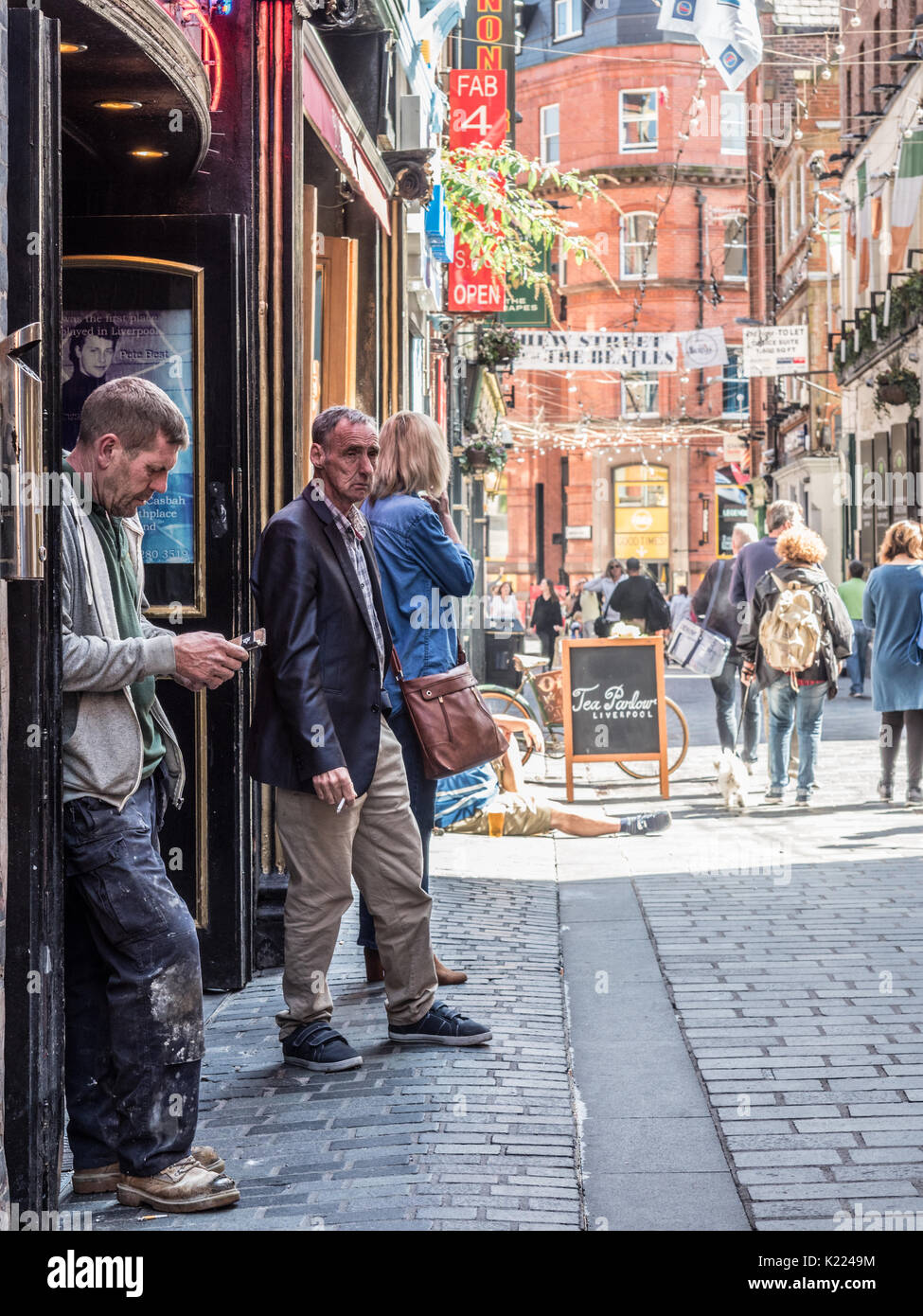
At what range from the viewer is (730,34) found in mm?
15578

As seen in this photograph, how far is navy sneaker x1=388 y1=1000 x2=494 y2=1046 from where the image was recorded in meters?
5.43

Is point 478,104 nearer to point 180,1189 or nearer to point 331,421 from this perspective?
point 331,421

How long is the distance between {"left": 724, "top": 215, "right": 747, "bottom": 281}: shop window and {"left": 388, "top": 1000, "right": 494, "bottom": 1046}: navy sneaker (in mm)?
51784

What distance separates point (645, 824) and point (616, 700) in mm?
1793

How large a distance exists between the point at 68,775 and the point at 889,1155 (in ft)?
7.33

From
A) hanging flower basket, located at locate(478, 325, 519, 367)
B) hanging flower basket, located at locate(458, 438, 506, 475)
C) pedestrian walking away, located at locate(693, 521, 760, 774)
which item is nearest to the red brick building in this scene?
hanging flower basket, located at locate(458, 438, 506, 475)

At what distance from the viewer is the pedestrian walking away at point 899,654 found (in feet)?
36.9

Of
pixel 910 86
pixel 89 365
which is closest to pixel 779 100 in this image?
pixel 910 86

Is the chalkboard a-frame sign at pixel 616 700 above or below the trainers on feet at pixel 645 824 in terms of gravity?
above

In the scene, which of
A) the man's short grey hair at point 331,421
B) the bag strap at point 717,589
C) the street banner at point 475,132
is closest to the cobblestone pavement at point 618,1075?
the man's short grey hair at point 331,421

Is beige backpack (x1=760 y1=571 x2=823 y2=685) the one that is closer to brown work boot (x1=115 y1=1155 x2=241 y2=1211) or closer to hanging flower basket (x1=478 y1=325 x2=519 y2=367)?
brown work boot (x1=115 y1=1155 x2=241 y2=1211)

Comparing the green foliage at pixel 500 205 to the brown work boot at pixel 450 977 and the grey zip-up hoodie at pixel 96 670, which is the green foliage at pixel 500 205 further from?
the grey zip-up hoodie at pixel 96 670

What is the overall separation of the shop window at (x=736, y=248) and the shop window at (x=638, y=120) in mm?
3502

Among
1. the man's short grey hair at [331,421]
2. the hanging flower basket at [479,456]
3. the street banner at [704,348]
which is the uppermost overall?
the street banner at [704,348]
